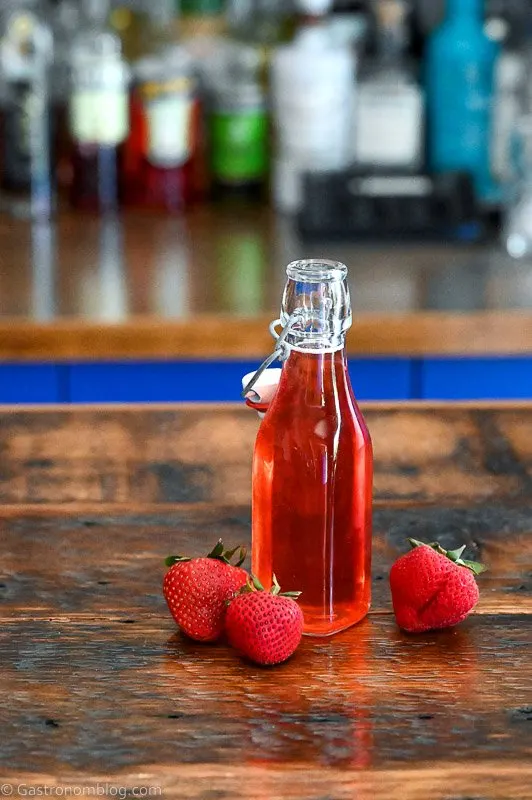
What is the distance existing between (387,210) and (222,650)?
1.16m

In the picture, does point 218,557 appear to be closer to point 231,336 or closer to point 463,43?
point 231,336

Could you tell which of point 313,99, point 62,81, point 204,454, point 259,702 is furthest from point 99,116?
→ point 259,702

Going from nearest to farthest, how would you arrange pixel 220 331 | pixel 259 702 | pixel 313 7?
pixel 259 702 → pixel 220 331 → pixel 313 7

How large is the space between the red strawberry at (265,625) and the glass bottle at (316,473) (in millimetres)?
47

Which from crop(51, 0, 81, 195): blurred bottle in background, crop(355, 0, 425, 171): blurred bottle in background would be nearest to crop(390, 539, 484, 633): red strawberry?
crop(355, 0, 425, 171): blurred bottle in background

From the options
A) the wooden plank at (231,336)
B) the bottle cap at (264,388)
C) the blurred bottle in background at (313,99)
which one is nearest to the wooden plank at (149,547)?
the bottle cap at (264,388)

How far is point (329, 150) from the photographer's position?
1955 mm

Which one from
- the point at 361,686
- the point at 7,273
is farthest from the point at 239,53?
the point at 361,686

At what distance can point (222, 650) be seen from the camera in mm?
716

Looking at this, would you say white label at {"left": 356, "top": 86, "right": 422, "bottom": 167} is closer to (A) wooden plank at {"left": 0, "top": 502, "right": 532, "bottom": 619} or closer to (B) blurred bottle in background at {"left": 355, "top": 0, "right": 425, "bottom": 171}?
(B) blurred bottle in background at {"left": 355, "top": 0, "right": 425, "bottom": 171}

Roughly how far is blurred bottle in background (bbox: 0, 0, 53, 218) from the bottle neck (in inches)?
22.9

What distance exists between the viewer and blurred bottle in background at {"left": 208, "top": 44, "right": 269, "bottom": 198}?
1.99m

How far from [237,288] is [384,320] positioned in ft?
0.65

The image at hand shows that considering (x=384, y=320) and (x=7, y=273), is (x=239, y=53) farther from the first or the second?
(x=384, y=320)
